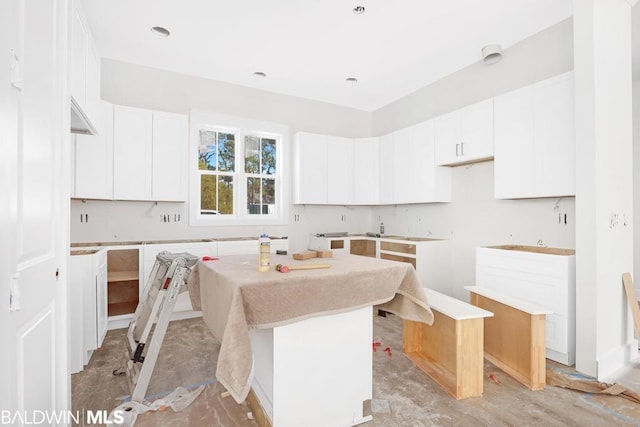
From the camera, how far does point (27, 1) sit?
4.16 ft

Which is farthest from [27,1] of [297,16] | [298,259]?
[297,16]

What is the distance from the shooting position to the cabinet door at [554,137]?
2.92 metres

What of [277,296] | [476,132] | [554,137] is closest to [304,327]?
[277,296]

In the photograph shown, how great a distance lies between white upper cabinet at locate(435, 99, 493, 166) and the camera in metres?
3.69

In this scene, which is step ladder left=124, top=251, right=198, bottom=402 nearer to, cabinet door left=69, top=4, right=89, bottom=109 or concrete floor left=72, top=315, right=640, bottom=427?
concrete floor left=72, top=315, right=640, bottom=427

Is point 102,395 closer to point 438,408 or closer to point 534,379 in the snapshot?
point 438,408

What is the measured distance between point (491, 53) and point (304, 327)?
3.88m

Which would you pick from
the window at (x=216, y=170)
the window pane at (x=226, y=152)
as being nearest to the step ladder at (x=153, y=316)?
the window at (x=216, y=170)

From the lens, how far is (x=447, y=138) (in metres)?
4.19

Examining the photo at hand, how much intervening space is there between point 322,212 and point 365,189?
85 cm

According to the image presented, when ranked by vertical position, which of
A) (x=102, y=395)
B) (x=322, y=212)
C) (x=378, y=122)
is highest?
(x=378, y=122)

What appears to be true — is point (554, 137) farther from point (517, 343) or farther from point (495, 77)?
point (517, 343)

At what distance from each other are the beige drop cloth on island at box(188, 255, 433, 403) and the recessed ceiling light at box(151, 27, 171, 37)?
2867 mm

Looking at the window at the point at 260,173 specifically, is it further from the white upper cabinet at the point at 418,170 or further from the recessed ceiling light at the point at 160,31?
the white upper cabinet at the point at 418,170
